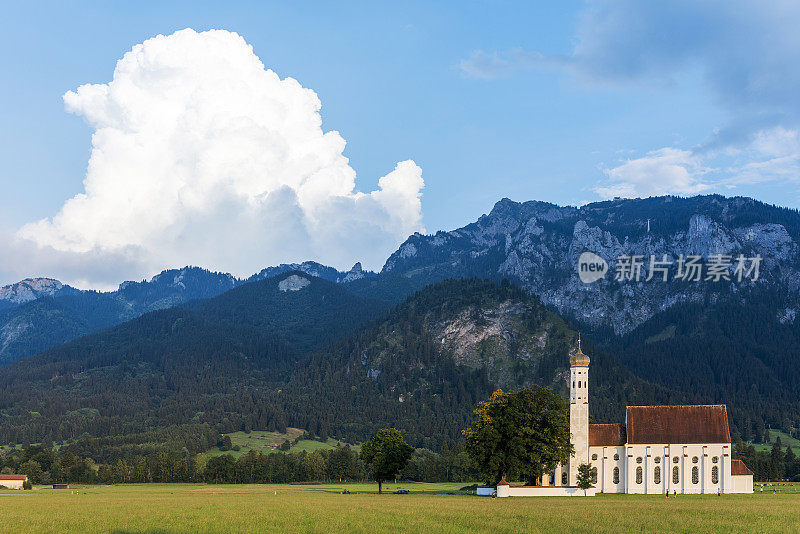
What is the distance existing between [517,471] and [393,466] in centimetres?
2963

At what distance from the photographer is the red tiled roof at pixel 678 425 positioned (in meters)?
135

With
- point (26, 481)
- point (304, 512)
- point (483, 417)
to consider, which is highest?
point (483, 417)

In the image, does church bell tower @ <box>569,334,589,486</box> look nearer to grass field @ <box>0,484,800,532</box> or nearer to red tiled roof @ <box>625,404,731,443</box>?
red tiled roof @ <box>625,404,731,443</box>

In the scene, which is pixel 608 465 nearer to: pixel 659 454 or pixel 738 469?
pixel 659 454

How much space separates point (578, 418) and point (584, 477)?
13.4 meters

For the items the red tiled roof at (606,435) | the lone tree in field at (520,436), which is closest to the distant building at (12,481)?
the lone tree in field at (520,436)

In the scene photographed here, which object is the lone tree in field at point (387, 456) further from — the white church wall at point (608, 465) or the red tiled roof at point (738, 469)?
the red tiled roof at point (738, 469)

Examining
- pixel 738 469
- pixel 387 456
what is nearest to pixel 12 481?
pixel 387 456

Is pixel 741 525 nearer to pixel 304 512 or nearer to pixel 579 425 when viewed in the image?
pixel 304 512

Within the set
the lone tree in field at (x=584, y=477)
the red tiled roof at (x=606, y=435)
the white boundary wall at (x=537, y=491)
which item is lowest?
the white boundary wall at (x=537, y=491)

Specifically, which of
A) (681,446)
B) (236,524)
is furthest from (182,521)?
(681,446)

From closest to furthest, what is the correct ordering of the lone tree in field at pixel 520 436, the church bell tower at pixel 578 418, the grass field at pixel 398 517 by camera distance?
1. the grass field at pixel 398 517
2. the lone tree in field at pixel 520 436
3. the church bell tower at pixel 578 418

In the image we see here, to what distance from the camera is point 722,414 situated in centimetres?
13712

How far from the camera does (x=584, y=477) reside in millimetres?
125312
